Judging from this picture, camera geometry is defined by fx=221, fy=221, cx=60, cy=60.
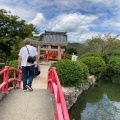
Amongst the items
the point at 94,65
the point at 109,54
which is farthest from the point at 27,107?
the point at 109,54

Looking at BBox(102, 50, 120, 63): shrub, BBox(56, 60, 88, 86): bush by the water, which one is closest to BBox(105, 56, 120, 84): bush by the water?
BBox(102, 50, 120, 63): shrub

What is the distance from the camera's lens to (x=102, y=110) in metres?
10.1

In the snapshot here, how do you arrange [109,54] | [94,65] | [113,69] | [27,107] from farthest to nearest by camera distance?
[109,54] → [113,69] → [94,65] → [27,107]

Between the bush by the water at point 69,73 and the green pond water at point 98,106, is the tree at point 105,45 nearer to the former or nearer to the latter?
the green pond water at point 98,106

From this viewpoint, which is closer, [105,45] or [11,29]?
[11,29]

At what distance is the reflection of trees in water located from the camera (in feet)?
30.0

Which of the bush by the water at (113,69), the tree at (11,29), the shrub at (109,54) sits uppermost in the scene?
the tree at (11,29)

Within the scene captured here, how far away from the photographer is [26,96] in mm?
6051

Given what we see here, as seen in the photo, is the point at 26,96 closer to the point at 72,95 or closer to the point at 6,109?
the point at 6,109

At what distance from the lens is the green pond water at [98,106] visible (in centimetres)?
917

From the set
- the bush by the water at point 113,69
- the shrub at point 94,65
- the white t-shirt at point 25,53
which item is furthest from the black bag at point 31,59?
the bush by the water at point 113,69

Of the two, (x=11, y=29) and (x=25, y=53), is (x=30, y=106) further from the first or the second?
(x=11, y=29)

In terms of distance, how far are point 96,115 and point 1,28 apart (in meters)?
12.8

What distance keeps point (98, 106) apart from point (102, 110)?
0.77m
